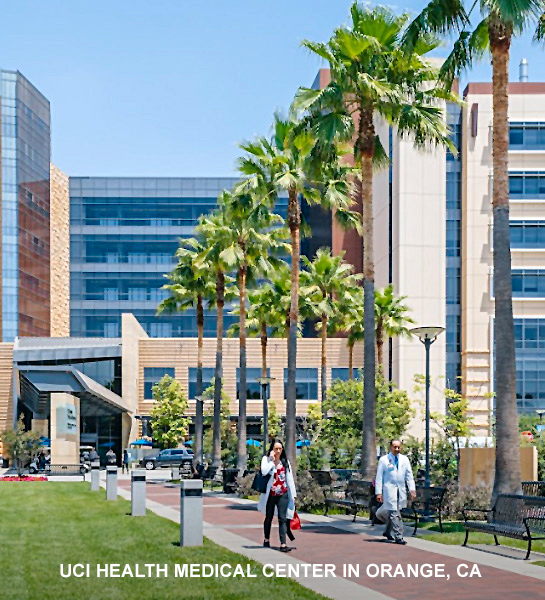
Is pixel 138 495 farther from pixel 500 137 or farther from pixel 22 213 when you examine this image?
pixel 22 213

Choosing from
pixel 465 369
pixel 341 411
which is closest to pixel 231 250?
pixel 341 411

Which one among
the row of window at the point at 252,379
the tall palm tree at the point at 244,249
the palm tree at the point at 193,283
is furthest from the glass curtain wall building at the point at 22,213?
the tall palm tree at the point at 244,249

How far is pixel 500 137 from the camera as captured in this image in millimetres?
22656

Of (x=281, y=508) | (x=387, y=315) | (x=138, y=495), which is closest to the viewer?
(x=281, y=508)

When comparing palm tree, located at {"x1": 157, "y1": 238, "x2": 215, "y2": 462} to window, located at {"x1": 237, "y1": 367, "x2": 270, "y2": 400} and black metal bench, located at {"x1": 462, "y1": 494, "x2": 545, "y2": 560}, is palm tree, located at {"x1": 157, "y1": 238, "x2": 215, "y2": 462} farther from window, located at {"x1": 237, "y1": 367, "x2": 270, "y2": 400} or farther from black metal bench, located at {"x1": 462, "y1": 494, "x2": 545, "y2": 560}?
black metal bench, located at {"x1": 462, "y1": 494, "x2": 545, "y2": 560}

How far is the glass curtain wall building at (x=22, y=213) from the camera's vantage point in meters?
113

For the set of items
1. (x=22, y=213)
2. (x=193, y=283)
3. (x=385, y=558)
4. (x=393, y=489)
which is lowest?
(x=385, y=558)

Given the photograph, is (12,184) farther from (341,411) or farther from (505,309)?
(505,309)

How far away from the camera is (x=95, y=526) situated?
22500 mm

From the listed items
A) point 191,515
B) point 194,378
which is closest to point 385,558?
point 191,515

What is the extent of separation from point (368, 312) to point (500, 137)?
7.80 meters

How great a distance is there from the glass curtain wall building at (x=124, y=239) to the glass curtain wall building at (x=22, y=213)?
10.1m

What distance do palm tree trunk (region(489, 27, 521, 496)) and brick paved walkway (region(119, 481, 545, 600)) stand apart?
9.47 ft

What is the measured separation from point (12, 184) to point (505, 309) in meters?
97.2
